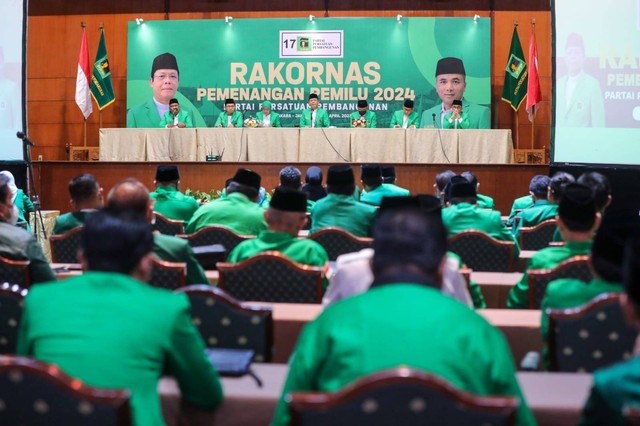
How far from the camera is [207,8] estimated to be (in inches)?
516

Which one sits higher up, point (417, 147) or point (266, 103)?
point (266, 103)

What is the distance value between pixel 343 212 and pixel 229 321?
3009mm

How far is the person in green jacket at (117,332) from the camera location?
177cm

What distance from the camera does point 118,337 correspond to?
5.84 ft

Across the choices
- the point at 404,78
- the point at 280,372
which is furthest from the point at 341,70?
the point at 280,372

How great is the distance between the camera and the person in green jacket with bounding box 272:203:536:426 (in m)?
1.56

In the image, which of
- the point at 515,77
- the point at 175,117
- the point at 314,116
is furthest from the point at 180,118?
the point at 515,77

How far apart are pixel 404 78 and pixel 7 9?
5696mm

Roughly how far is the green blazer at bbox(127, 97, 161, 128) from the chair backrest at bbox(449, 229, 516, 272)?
9089 mm

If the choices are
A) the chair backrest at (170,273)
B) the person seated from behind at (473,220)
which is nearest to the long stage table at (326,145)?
the person seated from behind at (473,220)

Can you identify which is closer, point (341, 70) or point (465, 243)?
point (465, 243)

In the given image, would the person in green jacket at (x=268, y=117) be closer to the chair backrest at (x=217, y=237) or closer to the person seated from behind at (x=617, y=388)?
the chair backrest at (x=217, y=237)

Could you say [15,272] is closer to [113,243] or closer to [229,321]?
[229,321]

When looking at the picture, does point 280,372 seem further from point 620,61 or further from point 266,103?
point 266,103
